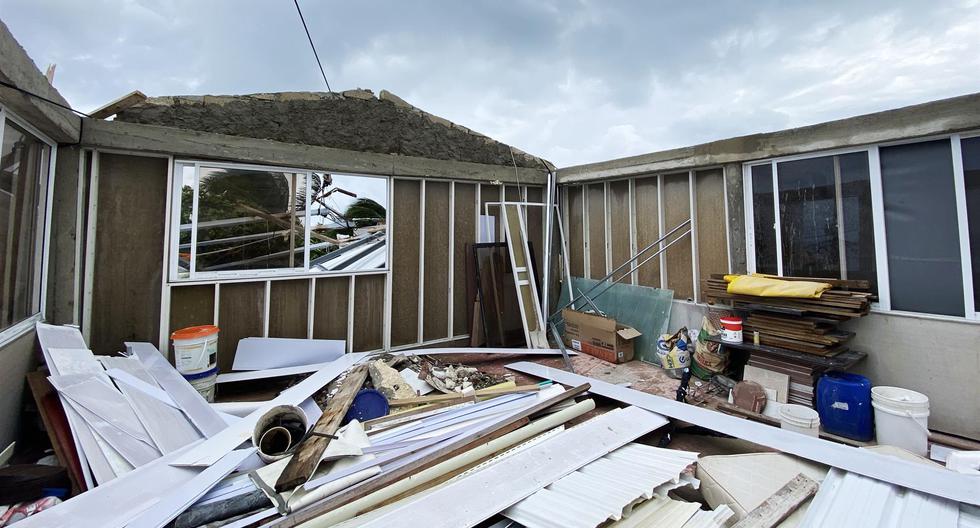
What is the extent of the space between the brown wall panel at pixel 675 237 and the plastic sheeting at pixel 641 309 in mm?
171

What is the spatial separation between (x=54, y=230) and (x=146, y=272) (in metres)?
0.67

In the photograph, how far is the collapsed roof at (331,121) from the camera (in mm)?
3584

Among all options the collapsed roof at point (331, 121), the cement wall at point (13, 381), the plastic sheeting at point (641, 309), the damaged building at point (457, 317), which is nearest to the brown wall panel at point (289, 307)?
the damaged building at point (457, 317)

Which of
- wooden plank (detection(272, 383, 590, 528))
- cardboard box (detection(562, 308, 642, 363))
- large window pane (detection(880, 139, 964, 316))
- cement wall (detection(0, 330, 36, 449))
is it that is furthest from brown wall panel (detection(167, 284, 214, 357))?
large window pane (detection(880, 139, 964, 316))

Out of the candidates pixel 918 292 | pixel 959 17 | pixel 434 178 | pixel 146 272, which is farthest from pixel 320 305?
pixel 959 17

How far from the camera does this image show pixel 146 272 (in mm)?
3537

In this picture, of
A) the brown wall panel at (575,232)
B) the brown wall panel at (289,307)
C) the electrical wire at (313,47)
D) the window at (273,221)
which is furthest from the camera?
the brown wall panel at (575,232)

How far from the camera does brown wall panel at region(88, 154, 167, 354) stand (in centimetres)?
339

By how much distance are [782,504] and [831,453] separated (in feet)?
2.37

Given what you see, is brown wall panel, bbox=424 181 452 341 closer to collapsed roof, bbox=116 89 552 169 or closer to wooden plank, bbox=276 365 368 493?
collapsed roof, bbox=116 89 552 169

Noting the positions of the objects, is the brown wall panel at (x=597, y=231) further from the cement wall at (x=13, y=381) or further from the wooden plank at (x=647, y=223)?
the cement wall at (x=13, y=381)

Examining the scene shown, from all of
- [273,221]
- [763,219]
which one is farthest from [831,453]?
[273,221]

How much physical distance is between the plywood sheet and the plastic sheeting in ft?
0.55

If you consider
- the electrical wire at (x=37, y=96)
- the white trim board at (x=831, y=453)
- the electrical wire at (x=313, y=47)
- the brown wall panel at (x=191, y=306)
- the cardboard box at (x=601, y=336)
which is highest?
the electrical wire at (x=313, y=47)
